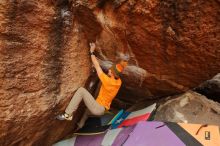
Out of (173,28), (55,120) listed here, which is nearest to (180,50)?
(173,28)

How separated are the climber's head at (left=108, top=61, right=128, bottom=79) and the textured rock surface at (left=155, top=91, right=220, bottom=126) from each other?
56.1 inches

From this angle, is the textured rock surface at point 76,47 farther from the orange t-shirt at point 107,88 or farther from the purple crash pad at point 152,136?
the purple crash pad at point 152,136

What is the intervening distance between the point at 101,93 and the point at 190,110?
2.00m

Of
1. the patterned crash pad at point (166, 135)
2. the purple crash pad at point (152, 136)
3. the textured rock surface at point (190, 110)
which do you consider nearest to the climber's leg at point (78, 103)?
the patterned crash pad at point (166, 135)

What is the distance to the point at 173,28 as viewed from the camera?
5.78m

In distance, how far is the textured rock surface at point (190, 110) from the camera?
7.22m

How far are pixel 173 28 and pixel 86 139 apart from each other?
3465mm

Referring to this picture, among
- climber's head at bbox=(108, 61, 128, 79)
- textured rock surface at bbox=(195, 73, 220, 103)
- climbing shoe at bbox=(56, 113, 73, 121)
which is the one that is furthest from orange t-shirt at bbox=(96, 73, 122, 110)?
textured rock surface at bbox=(195, 73, 220, 103)

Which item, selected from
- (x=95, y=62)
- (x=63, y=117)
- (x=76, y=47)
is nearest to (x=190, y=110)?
(x=95, y=62)

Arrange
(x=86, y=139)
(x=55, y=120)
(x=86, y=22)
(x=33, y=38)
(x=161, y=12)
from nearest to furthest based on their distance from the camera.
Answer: (x=161, y=12)
(x=33, y=38)
(x=86, y=22)
(x=55, y=120)
(x=86, y=139)

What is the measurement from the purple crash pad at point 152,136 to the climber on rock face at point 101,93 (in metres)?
0.86

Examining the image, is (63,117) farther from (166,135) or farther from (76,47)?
(166,135)

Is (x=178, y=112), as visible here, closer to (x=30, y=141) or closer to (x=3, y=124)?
(x=30, y=141)

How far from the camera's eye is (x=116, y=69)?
272 inches
